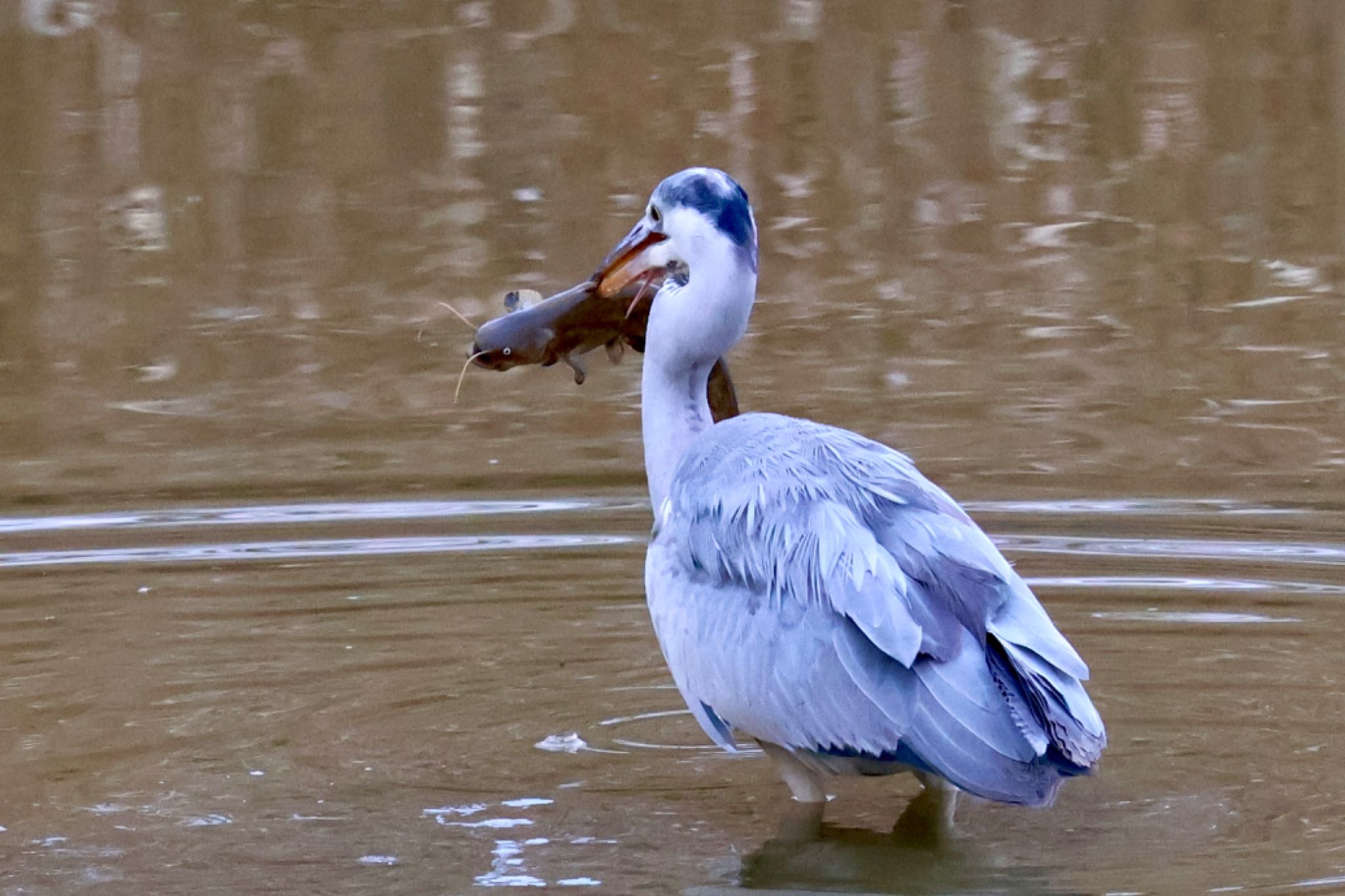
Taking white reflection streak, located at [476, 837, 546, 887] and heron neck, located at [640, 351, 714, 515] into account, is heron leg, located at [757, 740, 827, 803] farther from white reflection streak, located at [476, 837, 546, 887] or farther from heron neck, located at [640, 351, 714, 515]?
heron neck, located at [640, 351, 714, 515]

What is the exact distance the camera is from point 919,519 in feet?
20.1

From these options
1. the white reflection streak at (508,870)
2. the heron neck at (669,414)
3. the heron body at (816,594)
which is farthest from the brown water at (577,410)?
the heron neck at (669,414)

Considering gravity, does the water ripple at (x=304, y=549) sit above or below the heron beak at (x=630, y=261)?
below

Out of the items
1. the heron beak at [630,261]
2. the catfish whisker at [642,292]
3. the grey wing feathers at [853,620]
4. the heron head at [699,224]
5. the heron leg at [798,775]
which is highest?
the heron head at [699,224]

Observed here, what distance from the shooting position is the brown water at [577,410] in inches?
241

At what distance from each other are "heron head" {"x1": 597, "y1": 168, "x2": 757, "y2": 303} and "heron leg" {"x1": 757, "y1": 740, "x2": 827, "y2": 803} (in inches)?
54.2

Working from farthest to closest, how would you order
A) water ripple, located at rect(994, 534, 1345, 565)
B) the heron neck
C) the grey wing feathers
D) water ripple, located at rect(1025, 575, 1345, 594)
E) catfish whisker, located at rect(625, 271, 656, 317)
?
water ripple, located at rect(994, 534, 1345, 565) → water ripple, located at rect(1025, 575, 1345, 594) → catfish whisker, located at rect(625, 271, 656, 317) → the heron neck → the grey wing feathers

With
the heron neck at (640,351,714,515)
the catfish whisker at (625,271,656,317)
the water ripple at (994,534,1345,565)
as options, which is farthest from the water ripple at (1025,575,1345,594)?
the catfish whisker at (625,271,656,317)

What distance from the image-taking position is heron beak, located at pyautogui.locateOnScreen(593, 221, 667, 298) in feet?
22.9

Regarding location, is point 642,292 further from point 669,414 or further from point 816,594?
point 816,594

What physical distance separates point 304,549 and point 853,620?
10.8 ft

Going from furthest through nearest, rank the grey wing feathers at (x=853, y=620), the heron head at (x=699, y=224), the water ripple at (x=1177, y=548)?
the water ripple at (x=1177, y=548) < the heron head at (x=699, y=224) < the grey wing feathers at (x=853, y=620)

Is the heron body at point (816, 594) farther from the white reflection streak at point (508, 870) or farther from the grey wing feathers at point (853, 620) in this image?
the white reflection streak at point (508, 870)

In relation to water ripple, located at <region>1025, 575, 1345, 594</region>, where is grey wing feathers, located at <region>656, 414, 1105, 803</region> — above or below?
above
